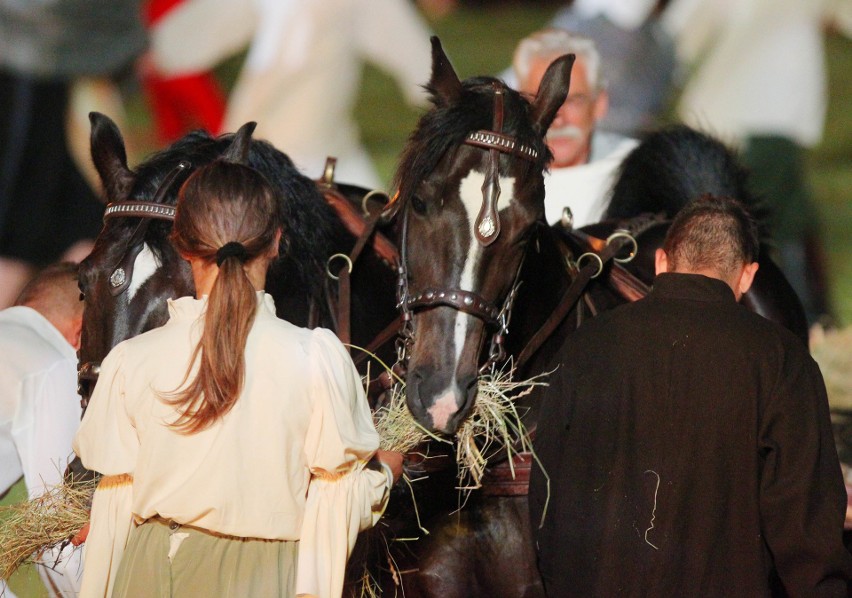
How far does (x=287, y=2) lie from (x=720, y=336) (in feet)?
22.1

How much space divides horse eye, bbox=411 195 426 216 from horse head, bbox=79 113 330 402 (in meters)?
0.52

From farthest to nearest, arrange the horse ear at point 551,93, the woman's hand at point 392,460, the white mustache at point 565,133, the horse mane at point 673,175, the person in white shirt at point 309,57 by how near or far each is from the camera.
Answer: the person in white shirt at point 309,57
the white mustache at point 565,133
the horse mane at point 673,175
the horse ear at point 551,93
the woman's hand at point 392,460

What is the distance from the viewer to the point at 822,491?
3133 mm

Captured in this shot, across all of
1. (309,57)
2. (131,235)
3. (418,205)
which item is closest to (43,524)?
(131,235)

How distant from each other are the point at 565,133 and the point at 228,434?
3.52 meters

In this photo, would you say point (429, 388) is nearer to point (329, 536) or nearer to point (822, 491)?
point (329, 536)

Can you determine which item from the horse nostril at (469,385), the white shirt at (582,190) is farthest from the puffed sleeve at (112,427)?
the white shirt at (582,190)

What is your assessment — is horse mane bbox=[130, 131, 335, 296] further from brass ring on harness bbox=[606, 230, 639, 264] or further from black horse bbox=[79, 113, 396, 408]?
brass ring on harness bbox=[606, 230, 639, 264]

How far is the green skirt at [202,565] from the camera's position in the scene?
2643mm

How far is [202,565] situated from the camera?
2654 mm

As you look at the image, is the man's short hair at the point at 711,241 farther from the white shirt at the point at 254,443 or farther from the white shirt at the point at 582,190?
the white shirt at the point at 582,190

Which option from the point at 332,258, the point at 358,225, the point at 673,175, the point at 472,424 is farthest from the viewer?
the point at 673,175

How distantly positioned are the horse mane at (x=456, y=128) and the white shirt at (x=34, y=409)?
4.69 feet

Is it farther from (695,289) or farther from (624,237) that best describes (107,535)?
(624,237)
